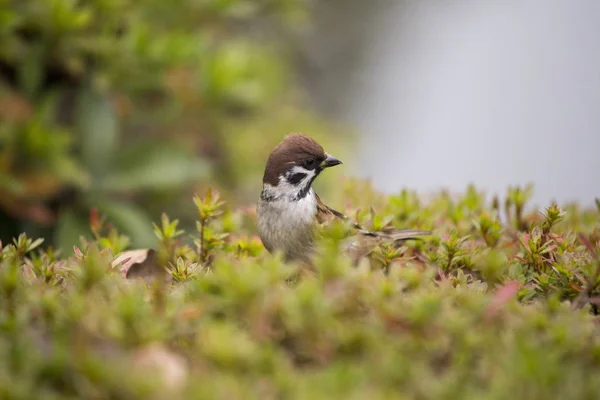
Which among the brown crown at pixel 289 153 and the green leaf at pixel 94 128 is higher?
the green leaf at pixel 94 128

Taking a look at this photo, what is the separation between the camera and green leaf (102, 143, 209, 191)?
5.59 meters

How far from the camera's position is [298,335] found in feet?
6.66

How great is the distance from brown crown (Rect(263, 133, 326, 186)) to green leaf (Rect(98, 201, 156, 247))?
1870 mm

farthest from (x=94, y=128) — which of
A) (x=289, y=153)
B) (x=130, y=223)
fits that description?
(x=289, y=153)

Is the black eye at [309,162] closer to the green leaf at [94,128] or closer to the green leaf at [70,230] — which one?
the green leaf at [70,230]

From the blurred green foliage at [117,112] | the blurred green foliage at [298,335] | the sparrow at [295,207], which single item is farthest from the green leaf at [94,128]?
the blurred green foliage at [298,335]

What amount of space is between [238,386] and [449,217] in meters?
1.92

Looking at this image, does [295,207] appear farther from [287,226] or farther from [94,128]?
[94,128]

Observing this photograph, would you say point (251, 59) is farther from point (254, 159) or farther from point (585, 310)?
point (585, 310)

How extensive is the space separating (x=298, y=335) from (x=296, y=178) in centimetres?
146

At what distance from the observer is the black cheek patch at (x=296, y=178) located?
339cm

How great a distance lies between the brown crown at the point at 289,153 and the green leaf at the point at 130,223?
187 cm

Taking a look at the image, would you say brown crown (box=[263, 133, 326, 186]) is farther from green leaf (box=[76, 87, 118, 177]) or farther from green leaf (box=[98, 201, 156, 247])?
green leaf (box=[76, 87, 118, 177])

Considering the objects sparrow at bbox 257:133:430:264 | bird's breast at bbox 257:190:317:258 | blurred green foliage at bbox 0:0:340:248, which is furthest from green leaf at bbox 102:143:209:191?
bird's breast at bbox 257:190:317:258
